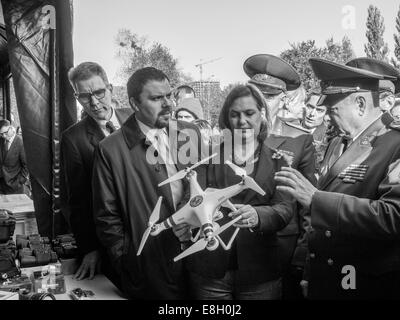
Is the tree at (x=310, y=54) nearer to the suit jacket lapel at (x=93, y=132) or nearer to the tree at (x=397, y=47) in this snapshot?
the tree at (x=397, y=47)

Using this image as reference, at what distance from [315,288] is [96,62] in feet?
4.31

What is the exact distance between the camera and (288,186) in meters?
1.37

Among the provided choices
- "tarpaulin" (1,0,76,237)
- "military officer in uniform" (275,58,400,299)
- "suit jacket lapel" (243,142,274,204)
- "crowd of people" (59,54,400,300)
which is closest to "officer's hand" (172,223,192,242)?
"crowd of people" (59,54,400,300)

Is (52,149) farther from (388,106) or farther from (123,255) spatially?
(388,106)

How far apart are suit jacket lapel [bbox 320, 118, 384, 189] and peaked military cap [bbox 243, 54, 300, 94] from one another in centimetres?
34

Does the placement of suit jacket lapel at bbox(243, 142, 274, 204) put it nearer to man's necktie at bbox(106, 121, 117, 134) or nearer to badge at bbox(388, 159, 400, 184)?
badge at bbox(388, 159, 400, 184)

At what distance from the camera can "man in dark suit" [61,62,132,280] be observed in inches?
79.0

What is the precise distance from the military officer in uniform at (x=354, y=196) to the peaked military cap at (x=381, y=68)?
26 mm

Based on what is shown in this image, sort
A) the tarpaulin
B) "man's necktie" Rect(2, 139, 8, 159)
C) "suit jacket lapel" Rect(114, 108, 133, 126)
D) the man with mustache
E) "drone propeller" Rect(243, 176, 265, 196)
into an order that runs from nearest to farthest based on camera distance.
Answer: "drone propeller" Rect(243, 176, 265, 196) < the man with mustache < "suit jacket lapel" Rect(114, 108, 133, 126) < the tarpaulin < "man's necktie" Rect(2, 139, 8, 159)

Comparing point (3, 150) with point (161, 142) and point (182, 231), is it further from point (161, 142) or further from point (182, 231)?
point (182, 231)

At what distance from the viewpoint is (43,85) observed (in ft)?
7.71

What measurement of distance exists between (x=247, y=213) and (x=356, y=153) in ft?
1.33

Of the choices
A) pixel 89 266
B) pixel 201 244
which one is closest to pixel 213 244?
pixel 201 244

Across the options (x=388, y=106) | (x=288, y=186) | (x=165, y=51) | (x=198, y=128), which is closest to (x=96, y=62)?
(x=165, y=51)
